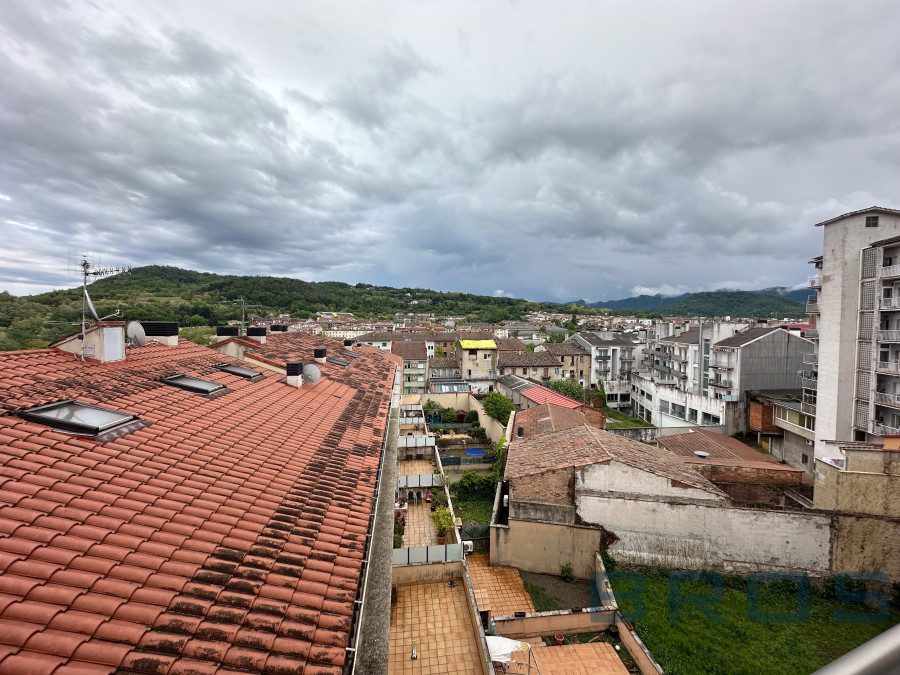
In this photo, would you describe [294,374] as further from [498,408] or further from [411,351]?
[411,351]

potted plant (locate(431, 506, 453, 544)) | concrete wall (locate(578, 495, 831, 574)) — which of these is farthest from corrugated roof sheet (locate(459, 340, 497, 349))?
concrete wall (locate(578, 495, 831, 574))

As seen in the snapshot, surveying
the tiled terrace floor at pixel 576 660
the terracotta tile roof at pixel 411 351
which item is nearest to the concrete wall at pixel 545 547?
the tiled terrace floor at pixel 576 660

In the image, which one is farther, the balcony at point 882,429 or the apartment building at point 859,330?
the apartment building at point 859,330

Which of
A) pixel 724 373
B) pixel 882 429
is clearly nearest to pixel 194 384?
pixel 882 429

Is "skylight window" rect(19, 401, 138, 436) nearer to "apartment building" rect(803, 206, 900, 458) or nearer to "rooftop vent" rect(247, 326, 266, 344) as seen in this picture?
"rooftop vent" rect(247, 326, 266, 344)

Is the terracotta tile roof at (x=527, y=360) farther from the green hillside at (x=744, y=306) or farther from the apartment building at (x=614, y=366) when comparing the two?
the green hillside at (x=744, y=306)

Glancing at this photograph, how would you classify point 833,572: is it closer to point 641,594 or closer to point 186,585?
point 641,594

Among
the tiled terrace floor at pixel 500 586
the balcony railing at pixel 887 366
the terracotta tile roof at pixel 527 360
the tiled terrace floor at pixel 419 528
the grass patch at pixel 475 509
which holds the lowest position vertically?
the tiled terrace floor at pixel 500 586
